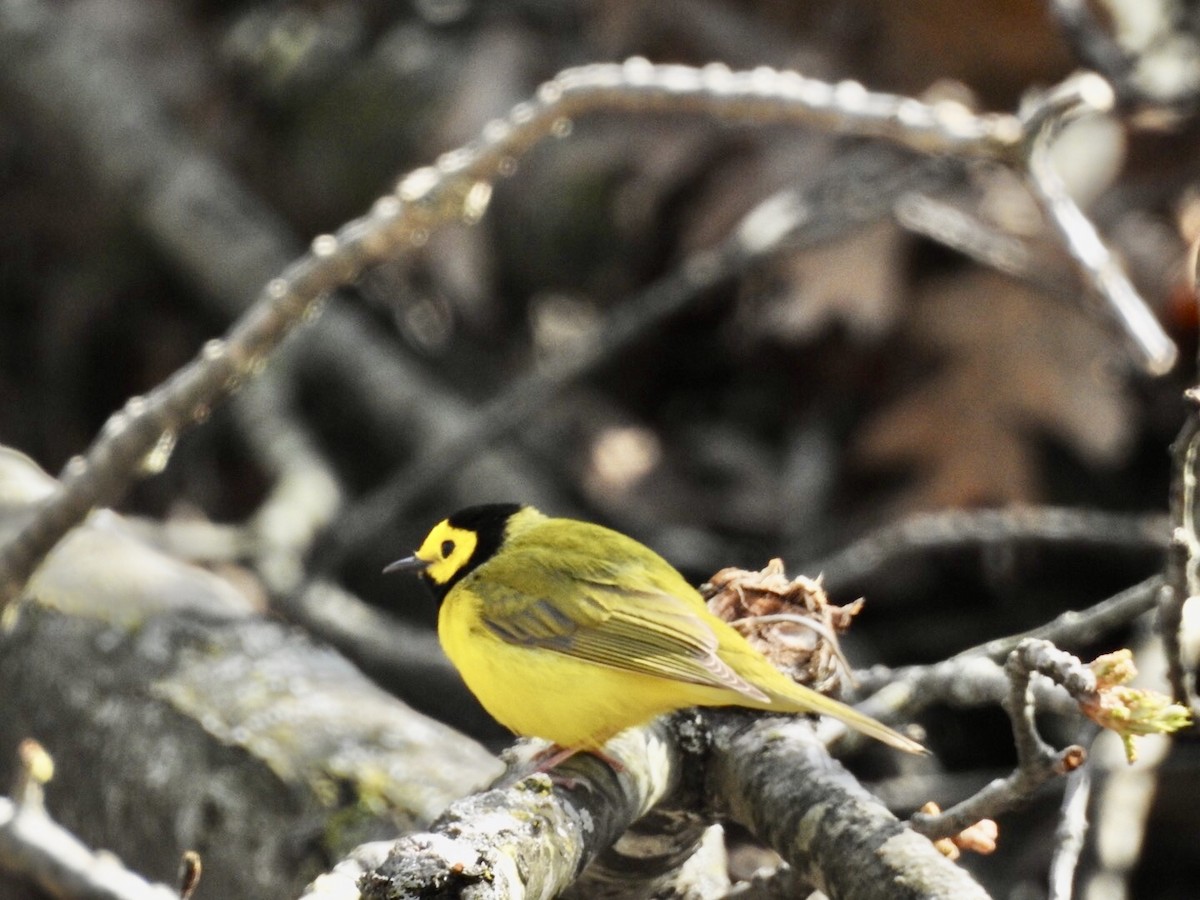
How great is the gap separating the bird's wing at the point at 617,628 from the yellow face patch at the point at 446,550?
207mm

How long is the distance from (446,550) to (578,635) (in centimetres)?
47

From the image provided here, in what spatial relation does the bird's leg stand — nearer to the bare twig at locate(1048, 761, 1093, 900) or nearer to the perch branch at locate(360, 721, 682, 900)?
the perch branch at locate(360, 721, 682, 900)

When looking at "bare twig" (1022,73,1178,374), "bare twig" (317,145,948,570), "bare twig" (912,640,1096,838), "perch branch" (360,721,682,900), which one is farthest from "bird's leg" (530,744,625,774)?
"bare twig" (317,145,948,570)

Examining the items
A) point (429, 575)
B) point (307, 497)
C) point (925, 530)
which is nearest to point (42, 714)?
point (429, 575)

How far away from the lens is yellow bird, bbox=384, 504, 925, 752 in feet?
6.93

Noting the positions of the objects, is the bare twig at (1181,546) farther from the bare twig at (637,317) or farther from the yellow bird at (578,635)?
the bare twig at (637,317)

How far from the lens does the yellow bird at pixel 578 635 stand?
2111 mm

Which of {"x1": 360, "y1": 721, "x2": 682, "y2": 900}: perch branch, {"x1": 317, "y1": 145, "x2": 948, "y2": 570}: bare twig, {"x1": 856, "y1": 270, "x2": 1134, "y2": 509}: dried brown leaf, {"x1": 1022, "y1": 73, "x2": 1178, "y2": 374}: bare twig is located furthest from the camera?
{"x1": 856, "y1": 270, "x2": 1134, "y2": 509}: dried brown leaf

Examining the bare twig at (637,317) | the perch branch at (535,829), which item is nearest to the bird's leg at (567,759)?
the perch branch at (535,829)

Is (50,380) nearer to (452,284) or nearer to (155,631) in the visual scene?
(452,284)

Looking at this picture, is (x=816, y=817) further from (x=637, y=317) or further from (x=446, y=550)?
(x=637, y=317)

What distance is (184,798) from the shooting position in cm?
238

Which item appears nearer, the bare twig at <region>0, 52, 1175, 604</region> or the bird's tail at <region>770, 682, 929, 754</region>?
the bird's tail at <region>770, 682, 929, 754</region>

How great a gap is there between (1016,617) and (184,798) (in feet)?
7.22
